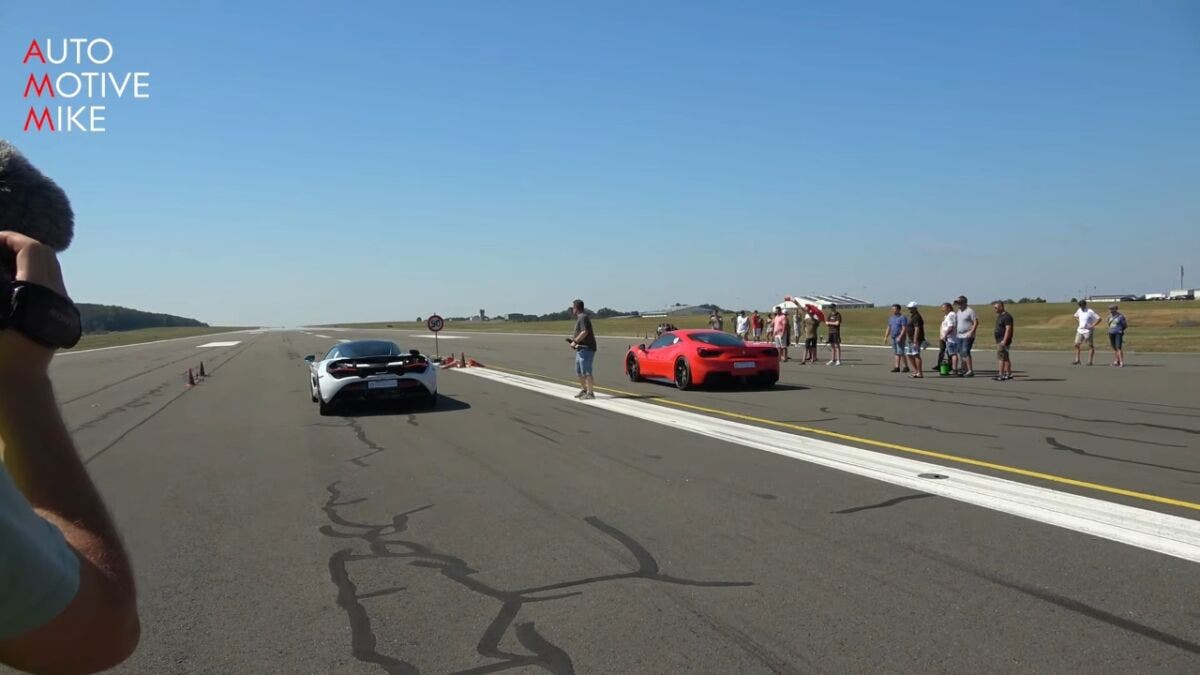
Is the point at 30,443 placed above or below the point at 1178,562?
above

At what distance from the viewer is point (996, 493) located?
6980 mm

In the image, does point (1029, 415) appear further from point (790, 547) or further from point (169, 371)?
point (169, 371)

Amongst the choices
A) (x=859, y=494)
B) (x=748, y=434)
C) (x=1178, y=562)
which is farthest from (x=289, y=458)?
(x=1178, y=562)

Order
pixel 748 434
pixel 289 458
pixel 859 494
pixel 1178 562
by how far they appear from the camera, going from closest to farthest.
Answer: pixel 1178 562 < pixel 859 494 < pixel 289 458 < pixel 748 434

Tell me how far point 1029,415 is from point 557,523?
8439 millimetres

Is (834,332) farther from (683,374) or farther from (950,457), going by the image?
(950,457)

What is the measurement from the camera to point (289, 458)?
10055mm

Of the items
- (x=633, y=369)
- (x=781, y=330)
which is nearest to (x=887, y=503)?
(x=633, y=369)

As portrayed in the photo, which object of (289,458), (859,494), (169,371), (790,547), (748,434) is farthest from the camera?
Answer: (169,371)

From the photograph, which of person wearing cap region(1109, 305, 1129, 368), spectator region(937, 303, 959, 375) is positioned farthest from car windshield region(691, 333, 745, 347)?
person wearing cap region(1109, 305, 1129, 368)

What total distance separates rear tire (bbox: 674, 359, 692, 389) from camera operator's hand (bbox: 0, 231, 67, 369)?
15.7 metres

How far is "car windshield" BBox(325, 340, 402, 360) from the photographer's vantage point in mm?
15081

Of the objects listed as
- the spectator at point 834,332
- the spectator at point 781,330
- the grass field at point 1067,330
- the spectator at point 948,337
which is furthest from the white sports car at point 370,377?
the grass field at point 1067,330

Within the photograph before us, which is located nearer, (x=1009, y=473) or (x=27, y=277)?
(x=27, y=277)
